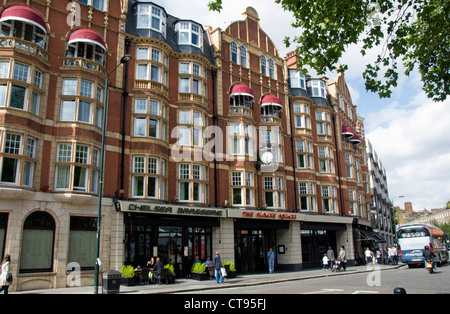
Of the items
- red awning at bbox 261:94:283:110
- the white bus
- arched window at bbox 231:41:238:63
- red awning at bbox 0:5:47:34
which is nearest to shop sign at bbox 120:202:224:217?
red awning at bbox 0:5:47:34

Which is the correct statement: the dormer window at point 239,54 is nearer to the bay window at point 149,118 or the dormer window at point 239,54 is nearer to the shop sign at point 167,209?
the bay window at point 149,118

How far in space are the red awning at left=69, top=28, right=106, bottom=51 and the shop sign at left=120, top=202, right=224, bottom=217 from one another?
9.60 m

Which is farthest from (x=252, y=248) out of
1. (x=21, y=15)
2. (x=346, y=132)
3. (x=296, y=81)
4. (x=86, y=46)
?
(x=21, y=15)

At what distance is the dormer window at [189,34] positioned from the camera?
90.4ft

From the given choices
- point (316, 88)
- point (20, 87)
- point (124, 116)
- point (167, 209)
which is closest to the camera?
point (20, 87)

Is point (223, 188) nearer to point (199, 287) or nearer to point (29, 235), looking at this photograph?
point (199, 287)

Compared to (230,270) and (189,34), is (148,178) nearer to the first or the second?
(230,270)

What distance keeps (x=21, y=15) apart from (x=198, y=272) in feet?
57.2

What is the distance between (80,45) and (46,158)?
289 inches

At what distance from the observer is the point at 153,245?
22469mm

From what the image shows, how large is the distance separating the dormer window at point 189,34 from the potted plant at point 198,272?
16.5 m

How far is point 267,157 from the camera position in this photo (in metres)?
29.8

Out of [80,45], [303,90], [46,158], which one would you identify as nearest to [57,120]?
[46,158]
